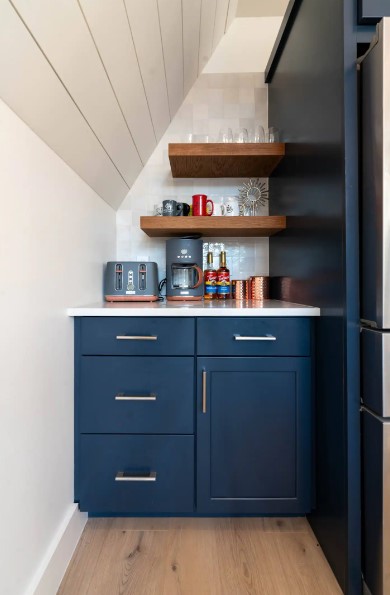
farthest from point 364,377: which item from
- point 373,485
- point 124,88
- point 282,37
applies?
point 282,37

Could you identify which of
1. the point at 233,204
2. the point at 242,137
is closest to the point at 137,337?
the point at 233,204

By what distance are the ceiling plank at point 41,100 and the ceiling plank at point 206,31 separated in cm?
82

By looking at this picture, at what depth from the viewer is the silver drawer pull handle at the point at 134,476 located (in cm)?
131

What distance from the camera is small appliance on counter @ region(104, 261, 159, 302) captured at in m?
1.74

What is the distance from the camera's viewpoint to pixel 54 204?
1.16 meters

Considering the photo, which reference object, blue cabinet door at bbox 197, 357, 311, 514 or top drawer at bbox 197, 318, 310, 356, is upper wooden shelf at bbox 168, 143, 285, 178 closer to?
top drawer at bbox 197, 318, 310, 356

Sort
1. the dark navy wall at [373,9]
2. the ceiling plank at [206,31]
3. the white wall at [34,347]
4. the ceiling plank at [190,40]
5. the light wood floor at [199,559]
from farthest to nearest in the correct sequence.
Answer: the ceiling plank at [206,31]
the ceiling plank at [190,40]
the light wood floor at [199,559]
the dark navy wall at [373,9]
the white wall at [34,347]

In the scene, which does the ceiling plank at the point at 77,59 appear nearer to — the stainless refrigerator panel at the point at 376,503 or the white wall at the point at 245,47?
the white wall at the point at 245,47

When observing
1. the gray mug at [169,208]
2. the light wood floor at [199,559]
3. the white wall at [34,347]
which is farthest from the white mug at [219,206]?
the light wood floor at [199,559]

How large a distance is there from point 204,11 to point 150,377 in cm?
164

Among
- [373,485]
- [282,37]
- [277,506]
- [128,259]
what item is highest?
[282,37]

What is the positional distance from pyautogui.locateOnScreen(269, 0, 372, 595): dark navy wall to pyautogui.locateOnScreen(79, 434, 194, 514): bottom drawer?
51 centimetres

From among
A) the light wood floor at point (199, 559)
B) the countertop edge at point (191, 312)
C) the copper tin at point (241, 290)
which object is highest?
the copper tin at point (241, 290)

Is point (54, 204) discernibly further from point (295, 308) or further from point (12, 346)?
point (295, 308)
